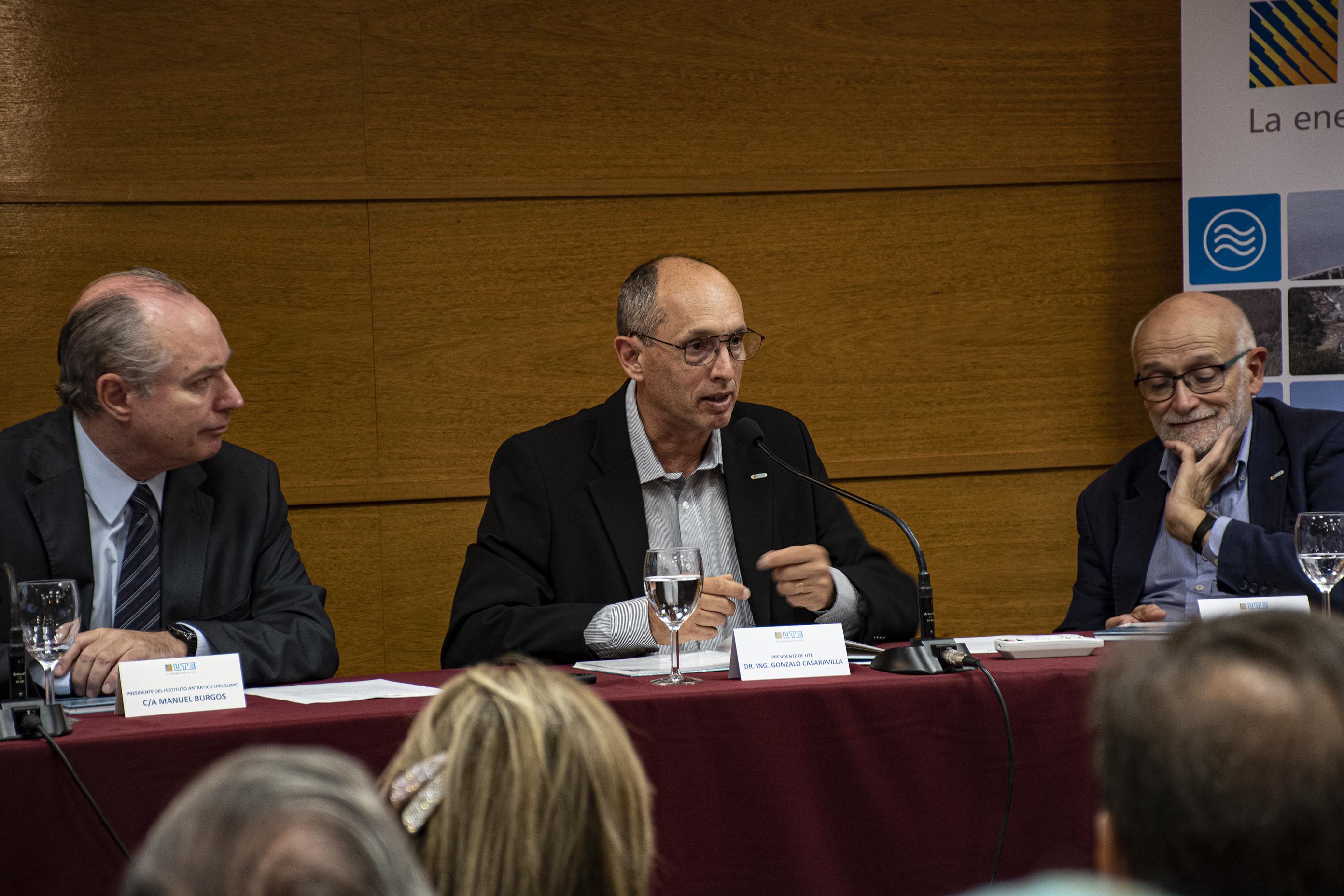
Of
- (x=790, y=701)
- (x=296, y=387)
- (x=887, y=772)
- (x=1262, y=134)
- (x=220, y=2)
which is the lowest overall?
(x=887, y=772)

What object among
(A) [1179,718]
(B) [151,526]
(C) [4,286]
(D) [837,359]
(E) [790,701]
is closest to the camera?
(A) [1179,718]

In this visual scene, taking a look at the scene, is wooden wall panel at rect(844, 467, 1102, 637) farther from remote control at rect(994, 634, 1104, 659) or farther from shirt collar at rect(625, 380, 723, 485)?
remote control at rect(994, 634, 1104, 659)

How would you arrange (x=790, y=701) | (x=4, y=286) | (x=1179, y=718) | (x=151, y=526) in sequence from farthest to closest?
1. (x=4, y=286)
2. (x=151, y=526)
3. (x=790, y=701)
4. (x=1179, y=718)

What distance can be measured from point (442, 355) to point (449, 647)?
1343 millimetres

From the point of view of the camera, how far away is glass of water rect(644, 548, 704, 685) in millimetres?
1910

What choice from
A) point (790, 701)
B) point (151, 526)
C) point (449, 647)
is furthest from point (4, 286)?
point (790, 701)

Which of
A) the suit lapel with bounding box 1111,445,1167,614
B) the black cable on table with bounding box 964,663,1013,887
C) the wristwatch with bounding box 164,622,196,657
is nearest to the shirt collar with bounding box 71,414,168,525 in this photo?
the wristwatch with bounding box 164,622,196,657

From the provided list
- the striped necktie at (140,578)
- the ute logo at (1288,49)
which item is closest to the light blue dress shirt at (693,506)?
the striped necktie at (140,578)

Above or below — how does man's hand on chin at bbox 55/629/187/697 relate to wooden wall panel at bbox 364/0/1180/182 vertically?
below

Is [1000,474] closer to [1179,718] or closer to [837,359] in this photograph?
[837,359]

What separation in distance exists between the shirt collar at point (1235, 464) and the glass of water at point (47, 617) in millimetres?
2348

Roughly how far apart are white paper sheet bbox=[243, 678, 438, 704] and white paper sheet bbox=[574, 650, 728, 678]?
30 centimetres

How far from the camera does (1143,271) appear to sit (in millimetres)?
3969

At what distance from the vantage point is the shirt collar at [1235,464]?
2.92 meters
